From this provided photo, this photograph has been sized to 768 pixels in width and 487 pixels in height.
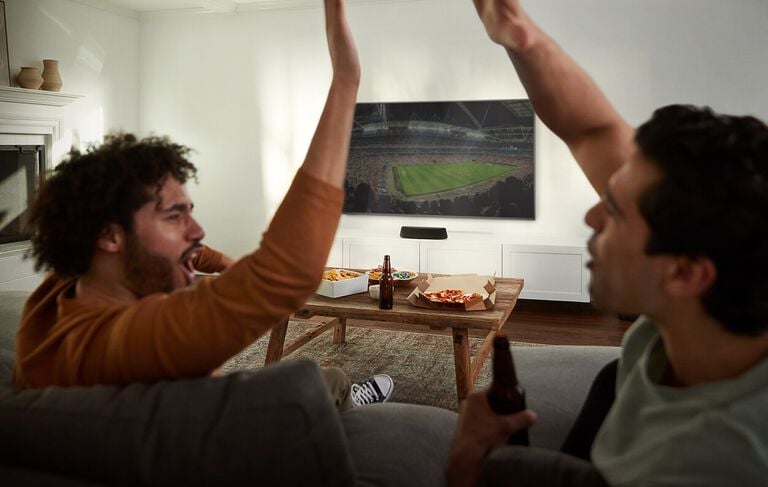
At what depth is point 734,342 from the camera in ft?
3.05

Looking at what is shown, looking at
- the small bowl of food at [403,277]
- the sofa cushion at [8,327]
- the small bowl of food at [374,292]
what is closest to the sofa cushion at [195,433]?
the sofa cushion at [8,327]

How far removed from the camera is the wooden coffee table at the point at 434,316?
2.93m

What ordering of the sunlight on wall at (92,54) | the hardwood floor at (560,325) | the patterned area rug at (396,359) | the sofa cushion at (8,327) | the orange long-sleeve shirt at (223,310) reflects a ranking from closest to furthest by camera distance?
the orange long-sleeve shirt at (223,310)
the sofa cushion at (8,327)
the patterned area rug at (396,359)
the hardwood floor at (560,325)
the sunlight on wall at (92,54)

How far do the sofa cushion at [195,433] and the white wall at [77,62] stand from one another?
445 cm

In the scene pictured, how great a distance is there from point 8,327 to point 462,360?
1869 mm

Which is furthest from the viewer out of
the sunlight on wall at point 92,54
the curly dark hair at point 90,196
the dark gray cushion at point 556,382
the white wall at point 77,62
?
the sunlight on wall at point 92,54

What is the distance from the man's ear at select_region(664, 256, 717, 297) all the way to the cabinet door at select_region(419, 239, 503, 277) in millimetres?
4272

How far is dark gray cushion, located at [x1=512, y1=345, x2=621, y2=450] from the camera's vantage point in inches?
61.1

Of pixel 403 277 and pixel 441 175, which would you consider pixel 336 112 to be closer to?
pixel 403 277

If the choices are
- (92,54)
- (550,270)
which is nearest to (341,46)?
(550,270)

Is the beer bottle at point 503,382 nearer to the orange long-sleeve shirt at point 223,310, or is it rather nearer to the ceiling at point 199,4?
the orange long-sleeve shirt at point 223,310

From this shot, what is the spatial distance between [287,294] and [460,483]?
0.44 meters

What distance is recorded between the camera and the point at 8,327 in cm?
235

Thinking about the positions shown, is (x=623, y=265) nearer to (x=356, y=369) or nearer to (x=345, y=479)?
(x=345, y=479)
